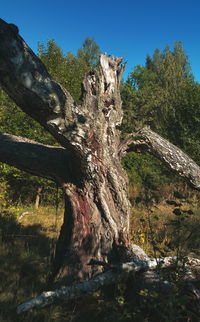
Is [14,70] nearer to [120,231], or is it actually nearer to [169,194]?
[120,231]

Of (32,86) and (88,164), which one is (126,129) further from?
(32,86)

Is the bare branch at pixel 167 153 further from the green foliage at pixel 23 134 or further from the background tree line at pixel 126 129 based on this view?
the green foliage at pixel 23 134

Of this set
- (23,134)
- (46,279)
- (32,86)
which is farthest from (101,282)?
(23,134)

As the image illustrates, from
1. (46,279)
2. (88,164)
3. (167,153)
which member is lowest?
(46,279)

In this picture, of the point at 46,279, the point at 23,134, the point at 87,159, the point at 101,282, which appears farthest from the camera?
the point at 23,134

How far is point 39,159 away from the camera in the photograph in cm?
397

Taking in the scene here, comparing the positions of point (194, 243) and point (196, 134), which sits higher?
point (196, 134)

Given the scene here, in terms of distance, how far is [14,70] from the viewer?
2785 mm

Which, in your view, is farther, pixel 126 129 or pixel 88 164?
pixel 126 129

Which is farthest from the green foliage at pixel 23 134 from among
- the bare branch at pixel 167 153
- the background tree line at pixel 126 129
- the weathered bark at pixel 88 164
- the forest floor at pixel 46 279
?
the bare branch at pixel 167 153

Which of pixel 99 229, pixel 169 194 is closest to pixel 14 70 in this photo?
pixel 99 229

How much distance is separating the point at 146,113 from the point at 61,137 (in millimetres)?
34095

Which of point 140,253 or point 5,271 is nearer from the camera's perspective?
point 140,253

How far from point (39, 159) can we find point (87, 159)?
0.95 m
